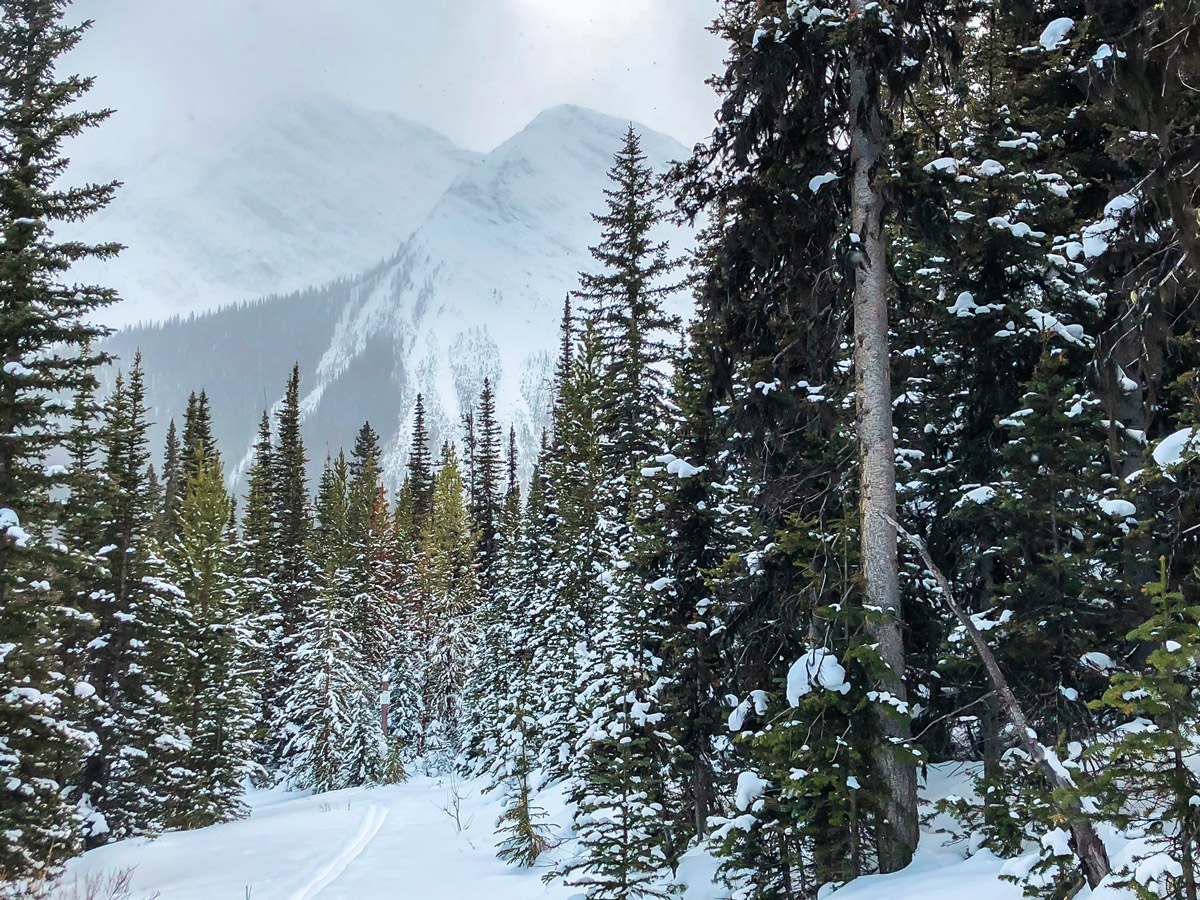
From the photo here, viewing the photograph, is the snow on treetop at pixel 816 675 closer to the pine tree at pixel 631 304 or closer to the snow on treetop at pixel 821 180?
the snow on treetop at pixel 821 180

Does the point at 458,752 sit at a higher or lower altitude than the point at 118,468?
lower

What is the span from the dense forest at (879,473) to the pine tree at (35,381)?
3.1 inches

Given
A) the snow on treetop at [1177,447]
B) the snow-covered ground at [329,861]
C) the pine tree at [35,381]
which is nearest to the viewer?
Answer: the snow on treetop at [1177,447]

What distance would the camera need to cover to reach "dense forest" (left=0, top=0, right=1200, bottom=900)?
723cm

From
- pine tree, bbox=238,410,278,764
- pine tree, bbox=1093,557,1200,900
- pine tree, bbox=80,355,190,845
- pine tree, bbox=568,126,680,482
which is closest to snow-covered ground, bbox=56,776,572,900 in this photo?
pine tree, bbox=80,355,190,845

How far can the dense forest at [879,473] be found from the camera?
23.7ft

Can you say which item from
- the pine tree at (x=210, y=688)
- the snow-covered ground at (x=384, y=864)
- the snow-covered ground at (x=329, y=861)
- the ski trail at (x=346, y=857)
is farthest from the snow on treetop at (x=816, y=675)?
the pine tree at (x=210, y=688)

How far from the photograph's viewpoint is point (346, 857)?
1636cm

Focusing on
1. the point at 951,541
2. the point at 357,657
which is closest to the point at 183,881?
the point at 951,541

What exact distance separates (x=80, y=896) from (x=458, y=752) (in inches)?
1123

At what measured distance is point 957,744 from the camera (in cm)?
1290

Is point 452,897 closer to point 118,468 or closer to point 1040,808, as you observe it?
point 1040,808

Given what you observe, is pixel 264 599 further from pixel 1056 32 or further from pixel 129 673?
pixel 1056 32

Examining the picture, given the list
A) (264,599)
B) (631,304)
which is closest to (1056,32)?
(631,304)
